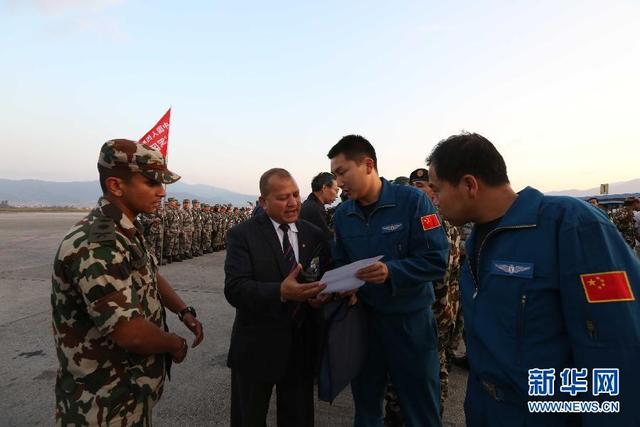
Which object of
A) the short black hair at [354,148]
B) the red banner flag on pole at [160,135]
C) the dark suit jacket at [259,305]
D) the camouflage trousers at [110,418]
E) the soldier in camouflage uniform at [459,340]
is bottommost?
the soldier in camouflage uniform at [459,340]

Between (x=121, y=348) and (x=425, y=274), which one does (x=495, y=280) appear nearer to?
(x=425, y=274)

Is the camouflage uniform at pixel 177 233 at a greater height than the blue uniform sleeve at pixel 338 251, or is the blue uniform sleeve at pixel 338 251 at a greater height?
the blue uniform sleeve at pixel 338 251

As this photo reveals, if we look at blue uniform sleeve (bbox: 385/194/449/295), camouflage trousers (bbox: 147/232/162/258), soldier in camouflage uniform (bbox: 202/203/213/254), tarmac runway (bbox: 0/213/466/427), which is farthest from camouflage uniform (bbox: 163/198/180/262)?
blue uniform sleeve (bbox: 385/194/449/295)

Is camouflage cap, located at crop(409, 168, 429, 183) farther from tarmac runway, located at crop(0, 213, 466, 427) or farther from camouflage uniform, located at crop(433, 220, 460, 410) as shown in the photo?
tarmac runway, located at crop(0, 213, 466, 427)

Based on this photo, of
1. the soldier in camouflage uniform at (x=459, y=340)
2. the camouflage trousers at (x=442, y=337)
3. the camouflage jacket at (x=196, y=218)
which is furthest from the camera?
the camouflage jacket at (x=196, y=218)

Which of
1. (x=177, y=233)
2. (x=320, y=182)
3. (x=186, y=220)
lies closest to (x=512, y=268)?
(x=320, y=182)

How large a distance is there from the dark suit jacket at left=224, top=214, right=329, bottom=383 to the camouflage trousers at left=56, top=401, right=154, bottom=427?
585mm

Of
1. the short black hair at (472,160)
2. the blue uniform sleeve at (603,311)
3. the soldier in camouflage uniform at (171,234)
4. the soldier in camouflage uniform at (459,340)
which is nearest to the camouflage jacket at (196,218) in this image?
the soldier in camouflage uniform at (171,234)

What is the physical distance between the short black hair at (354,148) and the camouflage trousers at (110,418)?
5.96ft

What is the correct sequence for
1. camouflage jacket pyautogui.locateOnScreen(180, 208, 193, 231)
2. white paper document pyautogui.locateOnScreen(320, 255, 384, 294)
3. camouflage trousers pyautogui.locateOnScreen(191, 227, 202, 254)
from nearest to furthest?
white paper document pyautogui.locateOnScreen(320, 255, 384, 294) → camouflage jacket pyautogui.locateOnScreen(180, 208, 193, 231) → camouflage trousers pyautogui.locateOnScreen(191, 227, 202, 254)

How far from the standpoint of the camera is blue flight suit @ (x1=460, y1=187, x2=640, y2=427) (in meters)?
1.09

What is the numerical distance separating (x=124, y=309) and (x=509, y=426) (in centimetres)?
161

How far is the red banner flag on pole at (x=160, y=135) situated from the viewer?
10820mm

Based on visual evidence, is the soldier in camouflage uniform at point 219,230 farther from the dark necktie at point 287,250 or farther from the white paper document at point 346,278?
the white paper document at point 346,278
